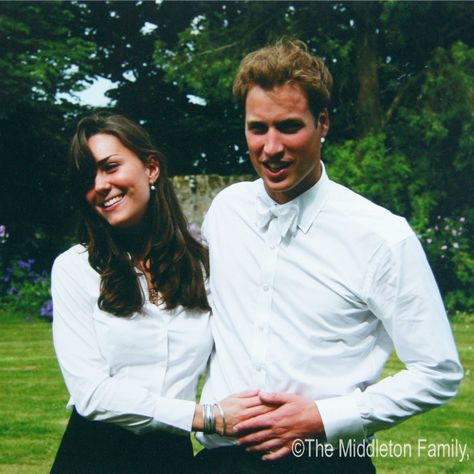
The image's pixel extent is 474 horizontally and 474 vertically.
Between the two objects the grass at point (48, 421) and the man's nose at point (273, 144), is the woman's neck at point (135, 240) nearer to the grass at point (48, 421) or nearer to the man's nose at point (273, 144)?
the man's nose at point (273, 144)

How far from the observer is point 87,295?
3.21 m

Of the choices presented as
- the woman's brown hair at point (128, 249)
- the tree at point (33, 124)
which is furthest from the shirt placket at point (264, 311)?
the tree at point (33, 124)

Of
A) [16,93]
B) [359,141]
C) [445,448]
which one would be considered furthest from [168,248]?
[16,93]

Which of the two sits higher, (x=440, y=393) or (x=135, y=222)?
(x=135, y=222)

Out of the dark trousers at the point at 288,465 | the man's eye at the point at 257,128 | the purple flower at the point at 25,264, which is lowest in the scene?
the purple flower at the point at 25,264

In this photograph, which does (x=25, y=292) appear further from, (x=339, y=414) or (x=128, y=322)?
(x=339, y=414)

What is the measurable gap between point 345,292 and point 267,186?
0.45 meters

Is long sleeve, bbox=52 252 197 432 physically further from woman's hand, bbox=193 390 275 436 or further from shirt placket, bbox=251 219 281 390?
shirt placket, bbox=251 219 281 390

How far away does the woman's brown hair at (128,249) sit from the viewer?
10.7 ft

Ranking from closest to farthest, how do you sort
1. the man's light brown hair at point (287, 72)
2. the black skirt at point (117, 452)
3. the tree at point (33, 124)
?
1. the man's light brown hair at point (287, 72)
2. the black skirt at point (117, 452)
3. the tree at point (33, 124)

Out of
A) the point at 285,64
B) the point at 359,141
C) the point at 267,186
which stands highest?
the point at 285,64

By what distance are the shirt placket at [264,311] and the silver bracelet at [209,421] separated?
18 cm

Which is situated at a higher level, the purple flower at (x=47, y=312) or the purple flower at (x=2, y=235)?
the purple flower at (x=2, y=235)

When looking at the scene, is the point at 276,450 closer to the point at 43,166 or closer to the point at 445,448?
the point at 445,448
